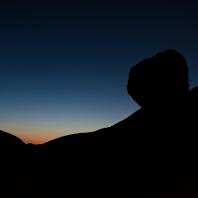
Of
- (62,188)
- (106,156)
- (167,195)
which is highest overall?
(106,156)

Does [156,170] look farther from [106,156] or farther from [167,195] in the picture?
[106,156]

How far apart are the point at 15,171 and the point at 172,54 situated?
82.4ft

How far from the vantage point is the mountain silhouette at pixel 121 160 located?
35.4 feet

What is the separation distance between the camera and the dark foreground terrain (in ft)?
35.4

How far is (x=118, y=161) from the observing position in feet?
43.0

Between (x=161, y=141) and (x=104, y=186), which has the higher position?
(x=161, y=141)

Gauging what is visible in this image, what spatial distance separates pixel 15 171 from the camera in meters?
14.5

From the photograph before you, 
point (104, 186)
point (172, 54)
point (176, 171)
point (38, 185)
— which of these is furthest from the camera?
point (172, 54)

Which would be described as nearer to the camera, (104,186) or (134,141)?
(104,186)

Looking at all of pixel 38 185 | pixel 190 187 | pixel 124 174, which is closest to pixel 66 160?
pixel 38 185

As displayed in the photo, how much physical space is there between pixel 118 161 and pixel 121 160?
22 centimetres

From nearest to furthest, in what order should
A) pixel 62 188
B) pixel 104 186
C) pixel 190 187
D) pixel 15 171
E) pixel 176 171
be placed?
pixel 190 187 → pixel 176 171 → pixel 104 186 → pixel 62 188 → pixel 15 171

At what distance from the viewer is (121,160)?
13.1 m

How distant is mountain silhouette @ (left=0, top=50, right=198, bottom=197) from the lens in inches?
425
